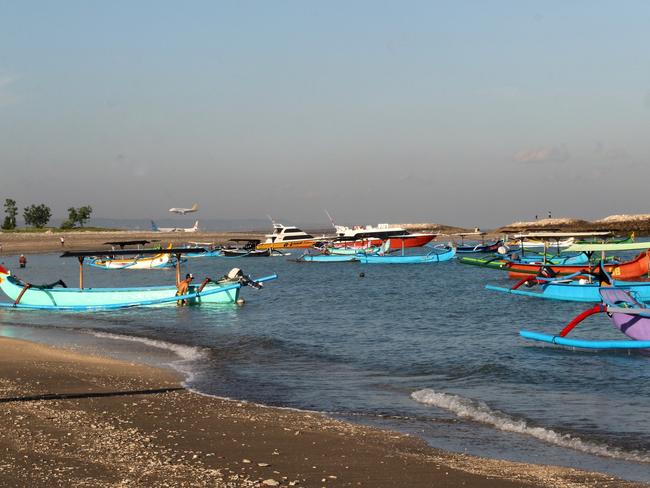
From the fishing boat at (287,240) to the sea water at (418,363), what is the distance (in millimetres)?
52565

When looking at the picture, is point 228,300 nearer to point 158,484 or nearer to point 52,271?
point 158,484

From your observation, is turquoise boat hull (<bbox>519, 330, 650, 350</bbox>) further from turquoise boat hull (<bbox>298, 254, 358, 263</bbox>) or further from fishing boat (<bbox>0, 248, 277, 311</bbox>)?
turquoise boat hull (<bbox>298, 254, 358, 263</bbox>)

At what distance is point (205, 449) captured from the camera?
9.66 meters

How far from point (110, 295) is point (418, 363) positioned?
1673cm

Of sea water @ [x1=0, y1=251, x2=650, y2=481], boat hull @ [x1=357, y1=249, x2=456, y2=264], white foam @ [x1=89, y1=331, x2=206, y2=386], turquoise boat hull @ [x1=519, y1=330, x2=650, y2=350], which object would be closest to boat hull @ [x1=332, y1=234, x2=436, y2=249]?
boat hull @ [x1=357, y1=249, x2=456, y2=264]

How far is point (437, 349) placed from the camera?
867 inches

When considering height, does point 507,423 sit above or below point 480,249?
below

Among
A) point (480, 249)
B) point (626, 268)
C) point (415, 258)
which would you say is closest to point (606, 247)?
point (626, 268)

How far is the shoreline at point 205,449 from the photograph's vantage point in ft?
27.6

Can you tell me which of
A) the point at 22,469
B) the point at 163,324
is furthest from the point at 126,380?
the point at 163,324

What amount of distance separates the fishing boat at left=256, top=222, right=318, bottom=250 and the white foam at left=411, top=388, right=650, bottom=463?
257 ft

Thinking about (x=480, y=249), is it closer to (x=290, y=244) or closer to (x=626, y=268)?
(x=290, y=244)

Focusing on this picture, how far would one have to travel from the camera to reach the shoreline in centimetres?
841

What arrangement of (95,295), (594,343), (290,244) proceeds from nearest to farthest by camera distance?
(594,343)
(95,295)
(290,244)
